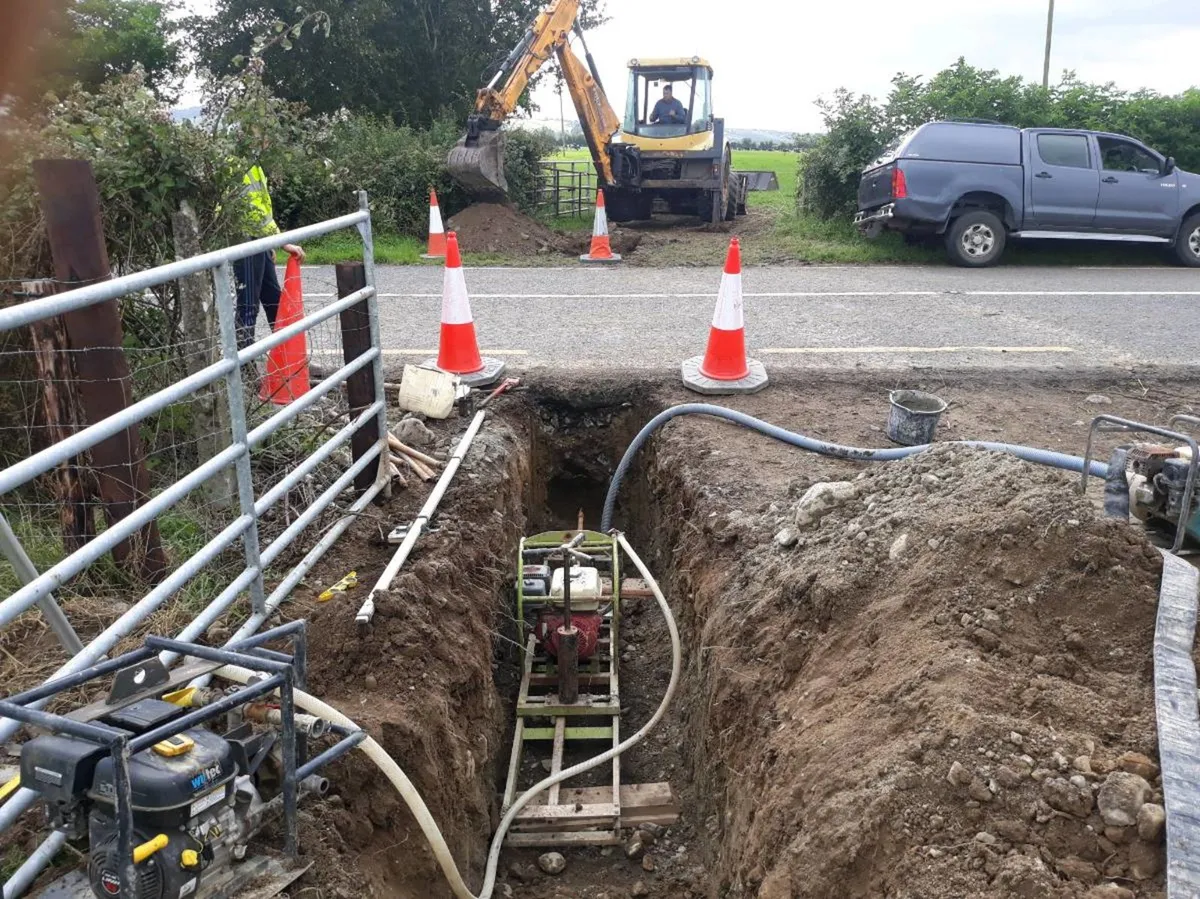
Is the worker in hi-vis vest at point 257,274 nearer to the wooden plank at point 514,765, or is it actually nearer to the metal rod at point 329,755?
the wooden plank at point 514,765

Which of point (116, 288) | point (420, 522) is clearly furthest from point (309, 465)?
point (116, 288)

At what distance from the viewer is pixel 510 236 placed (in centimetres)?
1388

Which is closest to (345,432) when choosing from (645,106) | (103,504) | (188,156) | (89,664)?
(103,504)

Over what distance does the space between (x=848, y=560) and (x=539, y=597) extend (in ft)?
6.17

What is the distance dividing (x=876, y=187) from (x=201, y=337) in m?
9.99

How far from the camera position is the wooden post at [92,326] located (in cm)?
325

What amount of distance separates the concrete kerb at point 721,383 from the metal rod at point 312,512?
8.15 ft

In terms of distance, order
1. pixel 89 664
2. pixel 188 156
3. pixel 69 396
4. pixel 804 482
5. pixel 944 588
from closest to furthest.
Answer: pixel 89 664
pixel 944 588
pixel 69 396
pixel 188 156
pixel 804 482

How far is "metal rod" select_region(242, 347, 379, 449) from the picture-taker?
3.39 m

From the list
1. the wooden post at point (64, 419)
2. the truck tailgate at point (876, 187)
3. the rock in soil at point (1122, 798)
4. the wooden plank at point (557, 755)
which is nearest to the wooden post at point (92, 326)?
the wooden post at point (64, 419)

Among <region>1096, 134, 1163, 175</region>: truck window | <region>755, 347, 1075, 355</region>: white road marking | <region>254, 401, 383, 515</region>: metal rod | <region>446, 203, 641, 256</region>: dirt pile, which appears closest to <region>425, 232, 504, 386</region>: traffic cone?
<region>254, 401, 383, 515</region>: metal rod

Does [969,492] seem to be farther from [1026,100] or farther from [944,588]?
[1026,100]

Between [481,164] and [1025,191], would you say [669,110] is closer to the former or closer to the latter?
[481,164]

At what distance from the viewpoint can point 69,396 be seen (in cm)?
346
